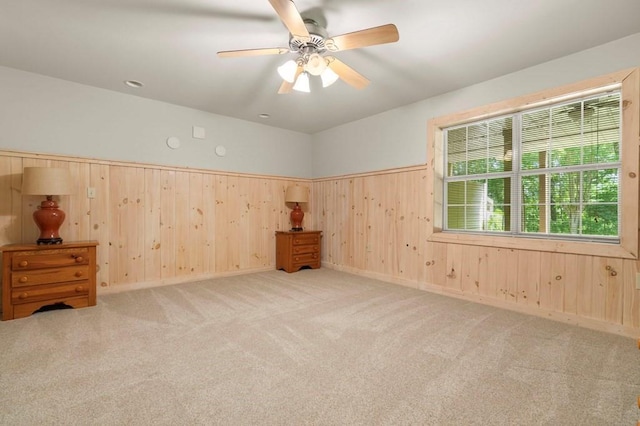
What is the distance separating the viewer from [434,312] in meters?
2.81

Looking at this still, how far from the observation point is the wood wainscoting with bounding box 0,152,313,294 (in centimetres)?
302

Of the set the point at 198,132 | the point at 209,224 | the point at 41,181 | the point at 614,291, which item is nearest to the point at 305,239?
the point at 209,224

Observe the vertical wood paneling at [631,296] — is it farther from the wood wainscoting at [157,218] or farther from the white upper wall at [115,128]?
the white upper wall at [115,128]

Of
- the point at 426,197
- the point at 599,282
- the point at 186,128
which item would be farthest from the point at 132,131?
the point at 599,282

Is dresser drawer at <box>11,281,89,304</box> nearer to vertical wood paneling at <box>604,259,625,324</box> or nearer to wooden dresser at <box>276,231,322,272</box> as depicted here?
wooden dresser at <box>276,231,322,272</box>

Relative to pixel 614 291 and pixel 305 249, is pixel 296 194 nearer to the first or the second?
pixel 305 249

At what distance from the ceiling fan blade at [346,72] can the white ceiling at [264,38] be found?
252 mm

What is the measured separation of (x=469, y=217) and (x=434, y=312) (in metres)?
1.30

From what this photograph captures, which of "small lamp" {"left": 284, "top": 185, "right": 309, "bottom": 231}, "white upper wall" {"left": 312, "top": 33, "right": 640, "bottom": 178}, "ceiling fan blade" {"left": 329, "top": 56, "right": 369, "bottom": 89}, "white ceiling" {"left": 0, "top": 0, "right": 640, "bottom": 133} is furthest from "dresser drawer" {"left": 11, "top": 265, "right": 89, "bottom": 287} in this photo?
"white upper wall" {"left": 312, "top": 33, "right": 640, "bottom": 178}

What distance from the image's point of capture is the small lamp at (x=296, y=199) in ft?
15.4

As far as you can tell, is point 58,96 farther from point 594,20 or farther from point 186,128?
point 594,20

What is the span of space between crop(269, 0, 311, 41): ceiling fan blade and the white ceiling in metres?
0.23

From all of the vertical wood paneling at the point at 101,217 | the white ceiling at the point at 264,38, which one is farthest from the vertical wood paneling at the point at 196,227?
the white ceiling at the point at 264,38

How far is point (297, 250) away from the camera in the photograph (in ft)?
15.3
